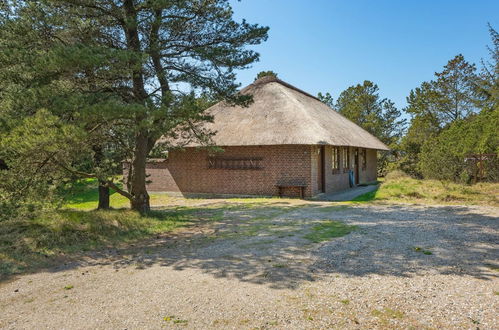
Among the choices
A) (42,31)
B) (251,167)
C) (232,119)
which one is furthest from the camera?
(232,119)

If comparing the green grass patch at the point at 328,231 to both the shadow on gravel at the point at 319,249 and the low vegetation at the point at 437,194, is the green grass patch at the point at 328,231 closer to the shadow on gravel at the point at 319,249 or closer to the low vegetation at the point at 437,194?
the shadow on gravel at the point at 319,249

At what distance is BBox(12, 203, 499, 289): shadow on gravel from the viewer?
17.0 ft

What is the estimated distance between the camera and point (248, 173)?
16.0 meters

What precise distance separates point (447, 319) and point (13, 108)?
323 inches

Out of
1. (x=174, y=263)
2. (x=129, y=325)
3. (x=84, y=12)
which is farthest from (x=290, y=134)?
(x=129, y=325)

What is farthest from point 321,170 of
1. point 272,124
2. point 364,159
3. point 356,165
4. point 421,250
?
point 421,250

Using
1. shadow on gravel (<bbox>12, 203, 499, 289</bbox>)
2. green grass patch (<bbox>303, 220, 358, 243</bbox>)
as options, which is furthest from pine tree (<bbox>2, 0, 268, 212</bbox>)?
green grass patch (<bbox>303, 220, 358, 243</bbox>)

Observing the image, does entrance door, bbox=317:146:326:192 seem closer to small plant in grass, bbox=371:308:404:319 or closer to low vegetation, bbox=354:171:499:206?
low vegetation, bbox=354:171:499:206

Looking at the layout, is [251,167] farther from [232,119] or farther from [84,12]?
[84,12]

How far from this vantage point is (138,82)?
32.1ft

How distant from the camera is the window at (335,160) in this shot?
1746 centimetres

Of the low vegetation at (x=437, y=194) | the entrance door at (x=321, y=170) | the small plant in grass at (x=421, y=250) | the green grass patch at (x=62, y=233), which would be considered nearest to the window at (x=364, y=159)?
the low vegetation at (x=437, y=194)

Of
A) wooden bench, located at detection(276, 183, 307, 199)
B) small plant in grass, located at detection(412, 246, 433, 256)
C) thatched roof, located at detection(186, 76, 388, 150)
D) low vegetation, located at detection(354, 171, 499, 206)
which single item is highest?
thatched roof, located at detection(186, 76, 388, 150)

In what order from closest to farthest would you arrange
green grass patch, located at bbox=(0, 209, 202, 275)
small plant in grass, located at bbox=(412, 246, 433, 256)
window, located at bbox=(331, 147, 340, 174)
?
small plant in grass, located at bbox=(412, 246, 433, 256)
green grass patch, located at bbox=(0, 209, 202, 275)
window, located at bbox=(331, 147, 340, 174)
